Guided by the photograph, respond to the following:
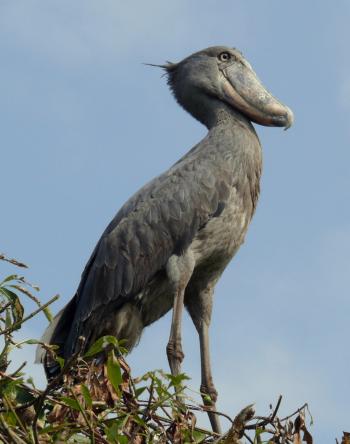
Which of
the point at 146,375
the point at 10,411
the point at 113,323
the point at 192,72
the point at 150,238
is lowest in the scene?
the point at 10,411

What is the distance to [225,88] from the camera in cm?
893

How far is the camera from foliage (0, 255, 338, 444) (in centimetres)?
486

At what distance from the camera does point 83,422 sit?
4945 mm

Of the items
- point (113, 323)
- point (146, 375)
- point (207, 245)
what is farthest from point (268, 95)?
point (146, 375)

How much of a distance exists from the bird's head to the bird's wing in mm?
756

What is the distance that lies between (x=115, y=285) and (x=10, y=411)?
10.9 feet

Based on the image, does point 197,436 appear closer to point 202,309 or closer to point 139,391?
point 139,391

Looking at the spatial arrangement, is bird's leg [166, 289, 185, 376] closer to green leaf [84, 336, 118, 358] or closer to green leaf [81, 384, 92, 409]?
green leaf [84, 336, 118, 358]

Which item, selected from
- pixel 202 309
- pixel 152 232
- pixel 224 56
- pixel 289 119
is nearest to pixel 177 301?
pixel 202 309

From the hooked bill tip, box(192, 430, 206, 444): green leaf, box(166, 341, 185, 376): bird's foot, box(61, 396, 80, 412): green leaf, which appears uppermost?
the hooked bill tip

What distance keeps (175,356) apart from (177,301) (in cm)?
35

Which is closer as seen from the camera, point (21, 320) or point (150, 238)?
point (21, 320)

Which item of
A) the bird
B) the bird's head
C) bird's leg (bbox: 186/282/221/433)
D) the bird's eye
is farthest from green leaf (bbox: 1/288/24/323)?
the bird's eye

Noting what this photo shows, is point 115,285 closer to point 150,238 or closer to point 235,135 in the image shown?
point 150,238
